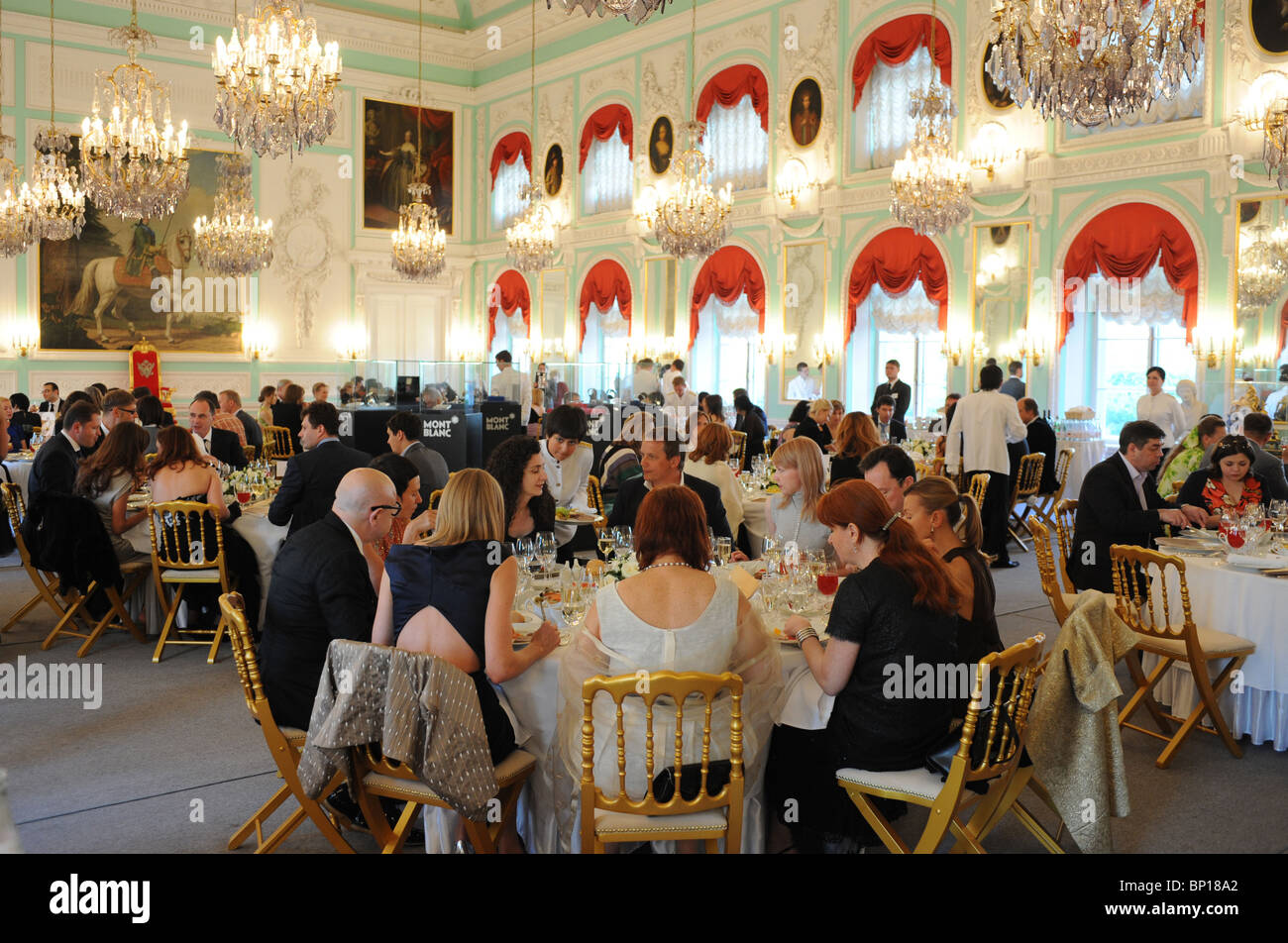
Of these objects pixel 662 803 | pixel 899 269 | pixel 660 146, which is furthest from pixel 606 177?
pixel 662 803

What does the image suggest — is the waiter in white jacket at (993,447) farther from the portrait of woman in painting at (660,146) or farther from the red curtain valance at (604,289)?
the red curtain valance at (604,289)

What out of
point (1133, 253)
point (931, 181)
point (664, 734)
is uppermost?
point (931, 181)

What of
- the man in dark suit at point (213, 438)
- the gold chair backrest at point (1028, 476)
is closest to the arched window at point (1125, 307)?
the gold chair backrest at point (1028, 476)

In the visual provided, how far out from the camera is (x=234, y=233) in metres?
15.7

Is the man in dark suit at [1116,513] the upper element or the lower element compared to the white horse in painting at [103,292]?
lower

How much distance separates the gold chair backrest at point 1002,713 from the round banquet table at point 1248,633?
90.9 inches

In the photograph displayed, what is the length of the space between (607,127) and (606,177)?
0.88 metres

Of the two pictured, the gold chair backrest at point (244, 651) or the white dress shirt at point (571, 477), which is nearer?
the gold chair backrest at point (244, 651)

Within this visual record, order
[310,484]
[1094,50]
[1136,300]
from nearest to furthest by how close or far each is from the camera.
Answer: [1094,50], [310,484], [1136,300]

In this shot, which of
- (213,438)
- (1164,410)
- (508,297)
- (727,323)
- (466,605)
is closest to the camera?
(466,605)

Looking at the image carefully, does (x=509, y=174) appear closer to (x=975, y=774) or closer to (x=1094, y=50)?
(x=1094, y=50)

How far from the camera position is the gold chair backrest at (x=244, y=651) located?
3475 mm

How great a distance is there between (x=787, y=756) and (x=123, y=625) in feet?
15.9
